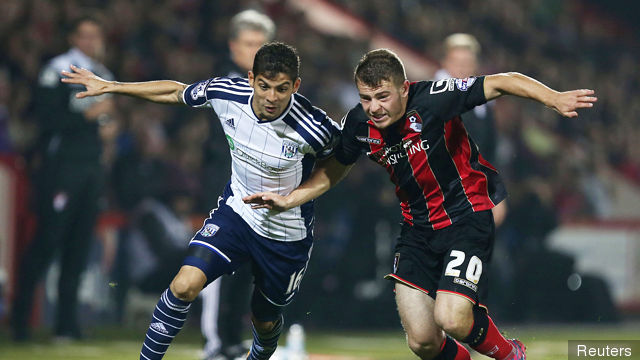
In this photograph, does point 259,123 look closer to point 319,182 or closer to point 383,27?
point 319,182

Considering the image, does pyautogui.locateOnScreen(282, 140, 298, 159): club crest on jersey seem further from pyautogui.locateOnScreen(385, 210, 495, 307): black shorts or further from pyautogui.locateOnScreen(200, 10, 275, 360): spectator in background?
pyautogui.locateOnScreen(200, 10, 275, 360): spectator in background

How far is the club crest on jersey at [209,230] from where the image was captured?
18.3 feet

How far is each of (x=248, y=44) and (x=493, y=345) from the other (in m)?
2.86

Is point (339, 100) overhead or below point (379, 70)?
overhead

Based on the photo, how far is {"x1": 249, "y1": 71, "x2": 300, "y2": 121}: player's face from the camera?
Answer: 534 centimetres

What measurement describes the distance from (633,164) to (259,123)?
10.4m

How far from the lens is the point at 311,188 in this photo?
5621 mm

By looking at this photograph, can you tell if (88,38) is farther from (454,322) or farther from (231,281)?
(454,322)

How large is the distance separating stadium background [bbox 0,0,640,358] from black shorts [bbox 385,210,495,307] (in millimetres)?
2151

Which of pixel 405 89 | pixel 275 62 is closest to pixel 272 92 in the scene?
pixel 275 62

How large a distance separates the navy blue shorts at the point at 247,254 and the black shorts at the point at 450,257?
0.62 m

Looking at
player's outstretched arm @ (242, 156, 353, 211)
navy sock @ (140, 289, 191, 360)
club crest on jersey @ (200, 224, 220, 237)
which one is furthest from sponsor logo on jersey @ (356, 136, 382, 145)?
navy sock @ (140, 289, 191, 360)

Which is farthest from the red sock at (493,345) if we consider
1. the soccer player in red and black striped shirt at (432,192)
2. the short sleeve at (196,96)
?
the short sleeve at (196,96)

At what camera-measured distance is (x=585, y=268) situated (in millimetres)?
11469
